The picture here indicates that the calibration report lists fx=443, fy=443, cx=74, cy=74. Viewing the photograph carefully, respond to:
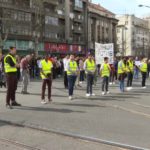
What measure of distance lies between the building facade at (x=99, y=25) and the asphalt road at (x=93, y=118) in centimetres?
7830

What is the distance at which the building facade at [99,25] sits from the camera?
97812 mm

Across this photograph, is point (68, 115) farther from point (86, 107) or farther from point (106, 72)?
point (106, 72)

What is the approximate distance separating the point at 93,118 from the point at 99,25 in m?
93.2

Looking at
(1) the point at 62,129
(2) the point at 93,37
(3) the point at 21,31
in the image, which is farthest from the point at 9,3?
(1) the point at 62,129

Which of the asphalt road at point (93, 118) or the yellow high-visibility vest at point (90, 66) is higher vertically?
the yellow high-visibility vest at point (90, 66)

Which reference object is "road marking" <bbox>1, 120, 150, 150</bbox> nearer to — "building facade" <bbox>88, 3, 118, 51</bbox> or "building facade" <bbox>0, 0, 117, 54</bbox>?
"building facade" <bbox>0, 0, 117, 54</bbox>

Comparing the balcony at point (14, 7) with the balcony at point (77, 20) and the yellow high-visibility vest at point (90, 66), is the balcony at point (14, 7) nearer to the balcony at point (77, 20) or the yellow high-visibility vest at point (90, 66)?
the balcony at point (77, 20)

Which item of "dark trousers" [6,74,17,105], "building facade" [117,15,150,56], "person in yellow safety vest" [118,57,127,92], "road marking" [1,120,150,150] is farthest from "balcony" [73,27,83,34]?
"road marking" [1,120,150,150]

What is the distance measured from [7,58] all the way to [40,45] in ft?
193

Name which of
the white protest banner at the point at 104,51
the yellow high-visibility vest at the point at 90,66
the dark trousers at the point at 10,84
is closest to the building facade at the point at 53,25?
the white protest banner at the point at 104,51

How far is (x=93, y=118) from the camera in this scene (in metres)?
11.8

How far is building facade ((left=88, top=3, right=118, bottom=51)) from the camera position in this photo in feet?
321

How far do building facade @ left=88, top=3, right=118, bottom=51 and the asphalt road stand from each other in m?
78.3

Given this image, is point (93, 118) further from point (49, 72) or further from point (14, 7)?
point (14, 7)
